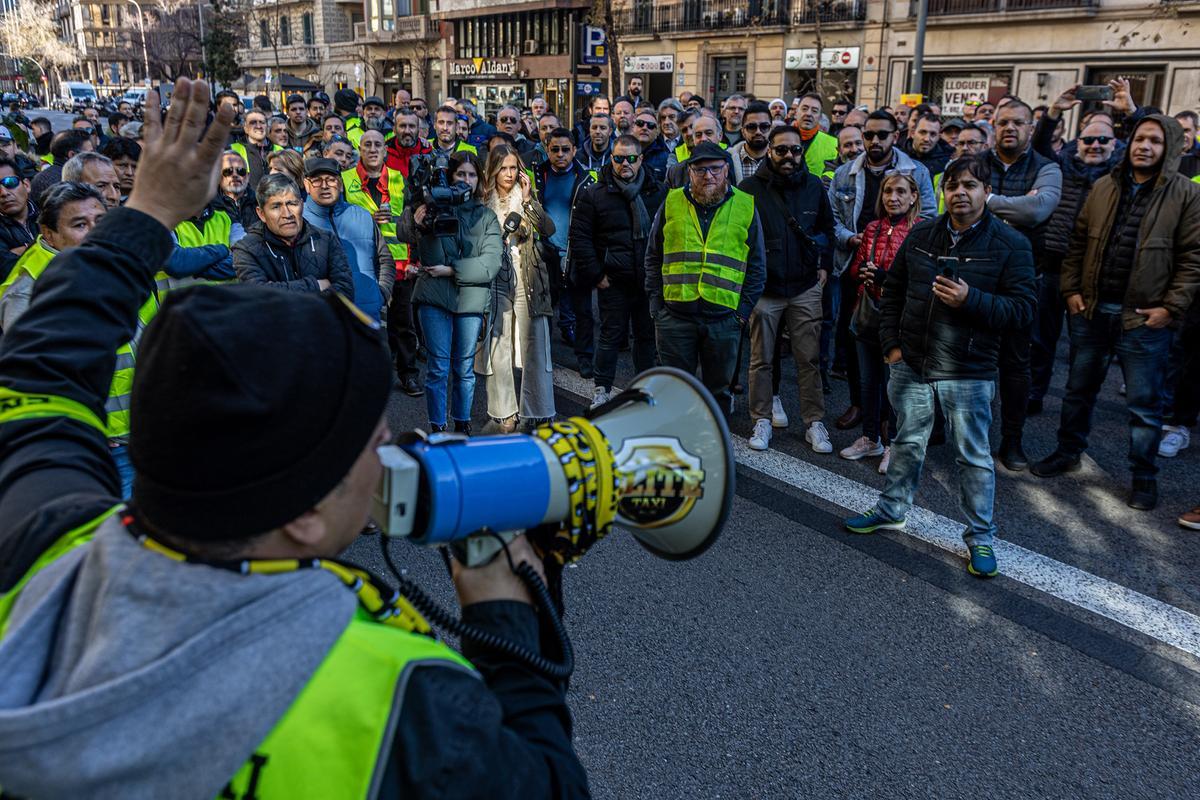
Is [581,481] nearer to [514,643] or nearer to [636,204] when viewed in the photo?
[514,643]

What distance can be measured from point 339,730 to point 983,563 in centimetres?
383

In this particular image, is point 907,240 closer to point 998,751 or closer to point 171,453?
point 998,751

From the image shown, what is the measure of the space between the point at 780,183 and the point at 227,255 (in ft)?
11.5

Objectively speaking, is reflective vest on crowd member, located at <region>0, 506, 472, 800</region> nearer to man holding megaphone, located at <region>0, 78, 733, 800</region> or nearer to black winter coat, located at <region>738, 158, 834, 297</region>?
man holding megaphone, located at <region>0, 78, 733, 800</region>

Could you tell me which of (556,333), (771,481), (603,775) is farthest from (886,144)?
(603,775)

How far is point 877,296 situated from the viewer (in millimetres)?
5477

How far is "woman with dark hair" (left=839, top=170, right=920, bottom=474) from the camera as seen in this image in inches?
212

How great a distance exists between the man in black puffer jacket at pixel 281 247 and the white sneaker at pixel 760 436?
279cm

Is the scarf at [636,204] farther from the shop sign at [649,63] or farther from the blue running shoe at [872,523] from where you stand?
the shop sign at [649,63]

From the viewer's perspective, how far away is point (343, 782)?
3.15 feet

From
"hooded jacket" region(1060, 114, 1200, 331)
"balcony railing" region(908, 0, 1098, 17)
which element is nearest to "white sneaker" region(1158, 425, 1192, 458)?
"hooded jacket" region(1060, 114, 1200, 331)

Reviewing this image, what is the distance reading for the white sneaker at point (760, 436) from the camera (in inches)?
228

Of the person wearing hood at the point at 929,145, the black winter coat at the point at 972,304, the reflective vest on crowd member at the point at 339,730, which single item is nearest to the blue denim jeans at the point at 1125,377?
the black winter coat at the point at 972,304

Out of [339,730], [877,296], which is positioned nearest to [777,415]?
[877,296]
